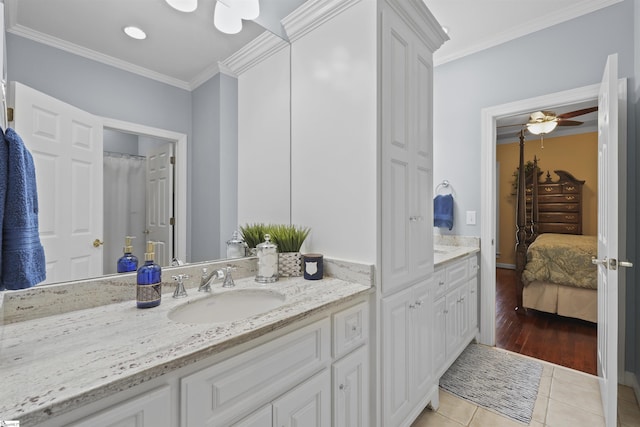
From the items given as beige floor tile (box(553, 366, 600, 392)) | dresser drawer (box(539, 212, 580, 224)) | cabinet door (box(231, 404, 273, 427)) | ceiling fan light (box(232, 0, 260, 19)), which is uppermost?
ceiling fan light (box(232, 0, 260, 19))

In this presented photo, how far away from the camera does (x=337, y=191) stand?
1503 millimetres

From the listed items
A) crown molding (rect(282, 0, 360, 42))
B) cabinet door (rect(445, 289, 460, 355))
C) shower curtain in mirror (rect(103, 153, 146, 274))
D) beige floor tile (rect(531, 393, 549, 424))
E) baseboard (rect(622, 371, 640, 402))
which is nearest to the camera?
shower curtain in mirror (rect(103, 153, 146, 274))

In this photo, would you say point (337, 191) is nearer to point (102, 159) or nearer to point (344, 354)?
point (344, 354)

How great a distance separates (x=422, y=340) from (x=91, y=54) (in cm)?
202

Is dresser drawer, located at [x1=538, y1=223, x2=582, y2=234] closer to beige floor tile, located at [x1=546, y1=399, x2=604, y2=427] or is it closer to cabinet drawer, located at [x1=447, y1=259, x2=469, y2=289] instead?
cabinet drawer, located at [x1=447, y1=259, x2=469, y2=289]

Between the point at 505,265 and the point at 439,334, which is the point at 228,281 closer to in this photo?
the point at 439,334

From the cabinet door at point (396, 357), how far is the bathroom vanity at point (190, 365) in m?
0.14

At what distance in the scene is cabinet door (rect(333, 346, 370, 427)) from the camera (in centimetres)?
114

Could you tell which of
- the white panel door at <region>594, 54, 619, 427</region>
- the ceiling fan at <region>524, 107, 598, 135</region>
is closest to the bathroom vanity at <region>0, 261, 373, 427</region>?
the white panel door at <region>594, 54, 619, 427</region>

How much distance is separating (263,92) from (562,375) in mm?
2873

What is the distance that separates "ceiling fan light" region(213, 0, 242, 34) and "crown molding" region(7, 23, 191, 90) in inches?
14.5

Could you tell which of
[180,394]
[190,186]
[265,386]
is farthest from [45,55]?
[265,386]

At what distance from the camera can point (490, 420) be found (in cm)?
171

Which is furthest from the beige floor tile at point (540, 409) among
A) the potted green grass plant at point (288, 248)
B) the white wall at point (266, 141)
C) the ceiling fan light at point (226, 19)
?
the ceiling fan light at point (226, 19)
